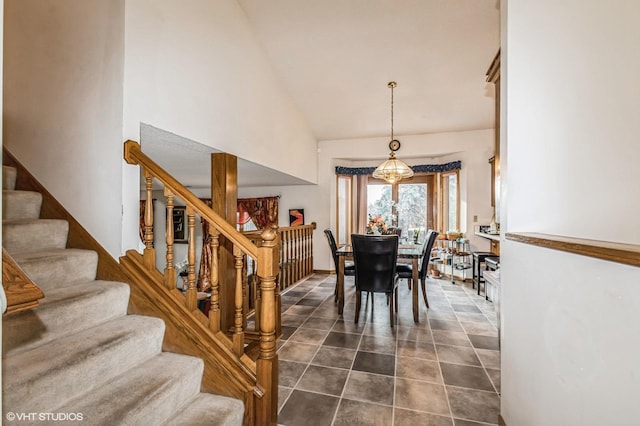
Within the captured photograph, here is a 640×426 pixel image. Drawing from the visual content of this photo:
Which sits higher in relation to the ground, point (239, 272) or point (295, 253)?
point (239, 272)

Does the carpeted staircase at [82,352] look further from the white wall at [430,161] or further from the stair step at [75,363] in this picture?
the white wall at [430,161]

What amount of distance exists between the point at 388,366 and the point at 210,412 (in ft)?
4.73

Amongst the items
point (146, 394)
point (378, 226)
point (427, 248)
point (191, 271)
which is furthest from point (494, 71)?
point (146, 394)

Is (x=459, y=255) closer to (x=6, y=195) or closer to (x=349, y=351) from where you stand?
(x=349, y=351)

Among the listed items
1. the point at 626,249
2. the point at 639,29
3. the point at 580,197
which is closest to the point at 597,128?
the point at 580,197

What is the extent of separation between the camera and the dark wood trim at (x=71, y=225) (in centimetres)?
182

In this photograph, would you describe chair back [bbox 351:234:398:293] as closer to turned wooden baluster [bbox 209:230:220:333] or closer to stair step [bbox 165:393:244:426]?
turned wooden baluster [bbox 209:230:220:333]

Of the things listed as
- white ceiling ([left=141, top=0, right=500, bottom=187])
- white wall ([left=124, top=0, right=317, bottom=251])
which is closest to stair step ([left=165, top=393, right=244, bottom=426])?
white wall ([left=124, top=0, right=317, bottom=251])

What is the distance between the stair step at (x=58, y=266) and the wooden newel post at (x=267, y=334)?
1.05m

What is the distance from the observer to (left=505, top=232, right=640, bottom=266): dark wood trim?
2.42ft

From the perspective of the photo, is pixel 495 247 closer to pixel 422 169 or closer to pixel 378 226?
pixel 378 226

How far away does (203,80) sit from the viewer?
2.51 m

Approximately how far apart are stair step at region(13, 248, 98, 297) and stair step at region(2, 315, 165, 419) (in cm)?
36

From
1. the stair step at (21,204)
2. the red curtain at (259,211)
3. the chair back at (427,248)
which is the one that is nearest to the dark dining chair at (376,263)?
the chair back at (427,248)
